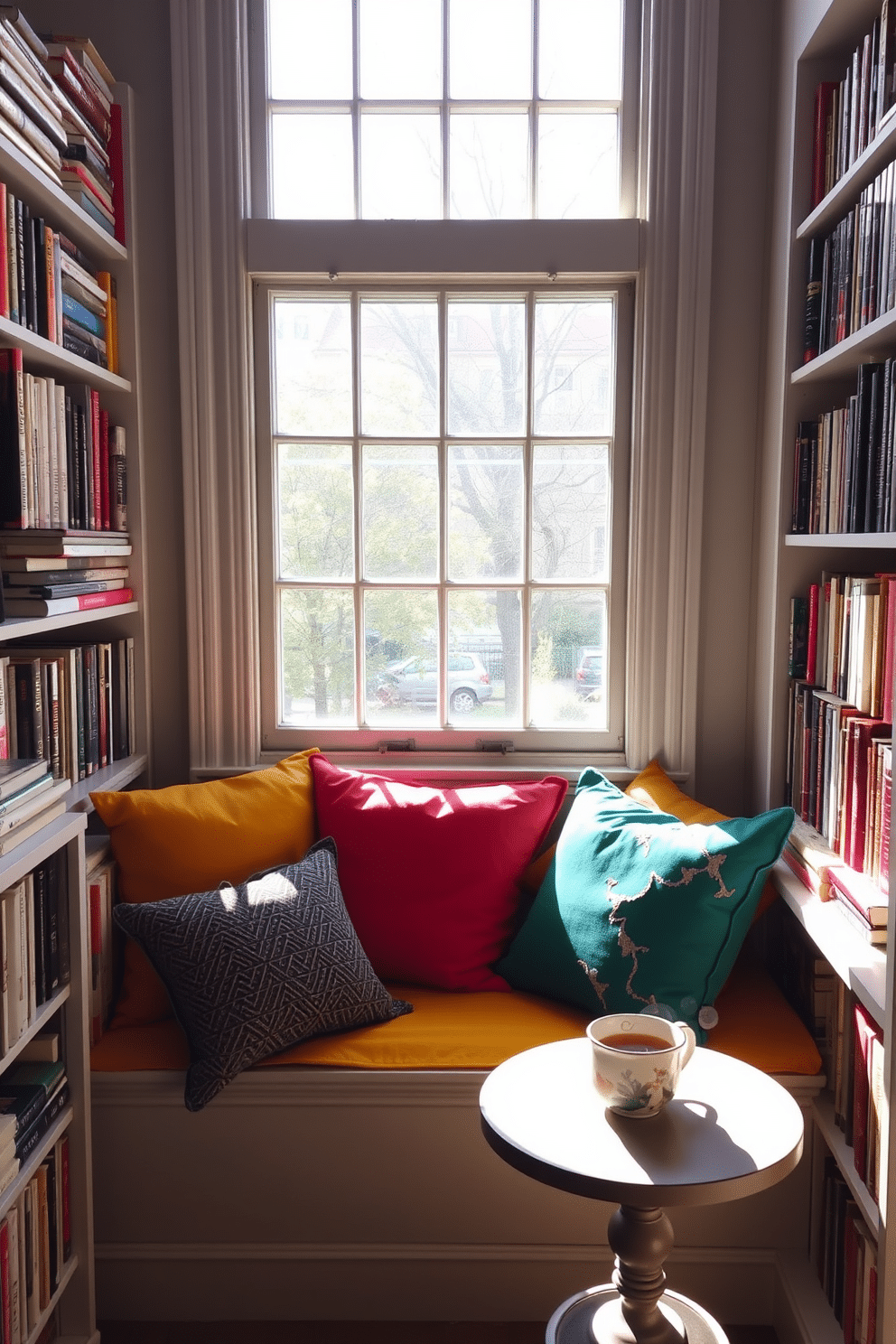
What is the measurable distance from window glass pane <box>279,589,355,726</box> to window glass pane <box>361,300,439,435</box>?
45 centimetres

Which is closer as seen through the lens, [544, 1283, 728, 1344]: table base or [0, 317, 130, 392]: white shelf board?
[544, 1283, 728, 1344]: table base

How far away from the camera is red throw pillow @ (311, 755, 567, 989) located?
229 centimetres

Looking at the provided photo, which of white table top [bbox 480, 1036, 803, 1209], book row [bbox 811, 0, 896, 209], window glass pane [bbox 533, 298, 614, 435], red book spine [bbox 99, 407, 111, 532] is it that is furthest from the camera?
window glass pane [bbox 533, 298, 614, 435]

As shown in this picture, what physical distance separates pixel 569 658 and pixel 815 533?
70 cm

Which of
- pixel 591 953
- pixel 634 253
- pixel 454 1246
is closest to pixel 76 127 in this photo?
pixel 634 253

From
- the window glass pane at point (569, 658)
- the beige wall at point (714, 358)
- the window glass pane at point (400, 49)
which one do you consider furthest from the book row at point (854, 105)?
the window glass pane at point (569, 658)

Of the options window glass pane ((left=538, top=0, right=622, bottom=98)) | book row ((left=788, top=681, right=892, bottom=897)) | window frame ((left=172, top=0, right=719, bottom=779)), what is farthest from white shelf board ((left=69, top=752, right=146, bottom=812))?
window glass pane ((left=538, top=0, right=622, bottom=98))

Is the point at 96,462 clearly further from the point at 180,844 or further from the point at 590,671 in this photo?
the point at 590,671

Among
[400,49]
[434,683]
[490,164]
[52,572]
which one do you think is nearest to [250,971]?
[52,572]

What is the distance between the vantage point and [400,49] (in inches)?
101

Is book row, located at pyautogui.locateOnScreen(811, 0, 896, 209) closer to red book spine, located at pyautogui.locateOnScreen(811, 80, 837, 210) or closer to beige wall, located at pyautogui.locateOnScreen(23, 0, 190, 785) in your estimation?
red book spine, located at pyautogui.locateOnScreen(811, 80, 837, 210)

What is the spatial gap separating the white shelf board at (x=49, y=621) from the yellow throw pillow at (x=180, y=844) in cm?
38

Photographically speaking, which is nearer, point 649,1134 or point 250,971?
point 649,1134

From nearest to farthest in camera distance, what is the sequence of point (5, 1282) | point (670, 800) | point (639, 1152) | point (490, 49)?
point (639, 1152), point (5, 1282), point (670, 800), point (490, 49)
